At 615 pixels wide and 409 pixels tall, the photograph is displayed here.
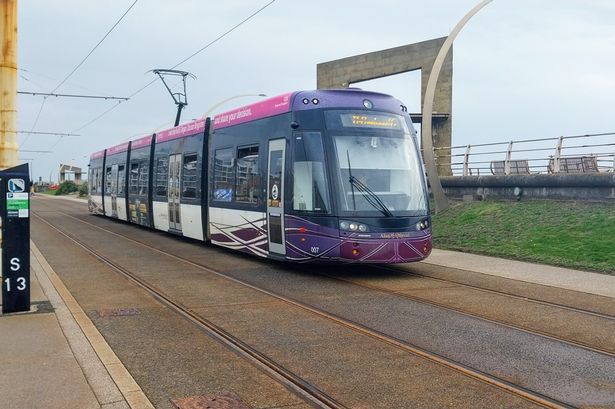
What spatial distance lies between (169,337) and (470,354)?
3.28 m

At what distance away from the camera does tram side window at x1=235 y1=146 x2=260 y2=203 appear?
529 inches

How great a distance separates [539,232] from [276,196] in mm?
7709

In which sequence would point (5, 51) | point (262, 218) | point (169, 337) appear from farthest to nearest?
point (262, 218) < point (5, 51) < point (169, 337)

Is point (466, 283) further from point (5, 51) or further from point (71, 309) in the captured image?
point (5, 51)

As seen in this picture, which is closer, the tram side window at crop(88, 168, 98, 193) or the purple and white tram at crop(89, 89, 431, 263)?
the purple and white tram at crop(89, 89, 431, 263)

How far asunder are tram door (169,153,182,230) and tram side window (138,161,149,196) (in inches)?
130

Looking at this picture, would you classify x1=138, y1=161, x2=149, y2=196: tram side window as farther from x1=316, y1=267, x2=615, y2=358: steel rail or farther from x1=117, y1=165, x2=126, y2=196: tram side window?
x1=316, y1=267, x2=615, y2=358: steel rail

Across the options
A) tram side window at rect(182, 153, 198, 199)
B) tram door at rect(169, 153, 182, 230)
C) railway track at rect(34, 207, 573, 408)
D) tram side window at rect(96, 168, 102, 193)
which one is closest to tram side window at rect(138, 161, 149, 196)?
tram door at rect(169, 153, 182, 230)

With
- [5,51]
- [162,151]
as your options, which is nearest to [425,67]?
[162,151]

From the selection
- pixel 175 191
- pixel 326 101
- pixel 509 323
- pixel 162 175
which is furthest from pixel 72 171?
pixel 509 323

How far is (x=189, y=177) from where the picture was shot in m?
18.0

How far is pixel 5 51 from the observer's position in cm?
980

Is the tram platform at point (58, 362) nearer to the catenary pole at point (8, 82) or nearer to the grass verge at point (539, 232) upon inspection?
the catenary pole at point (8, 82)

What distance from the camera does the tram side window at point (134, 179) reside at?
2429cm
